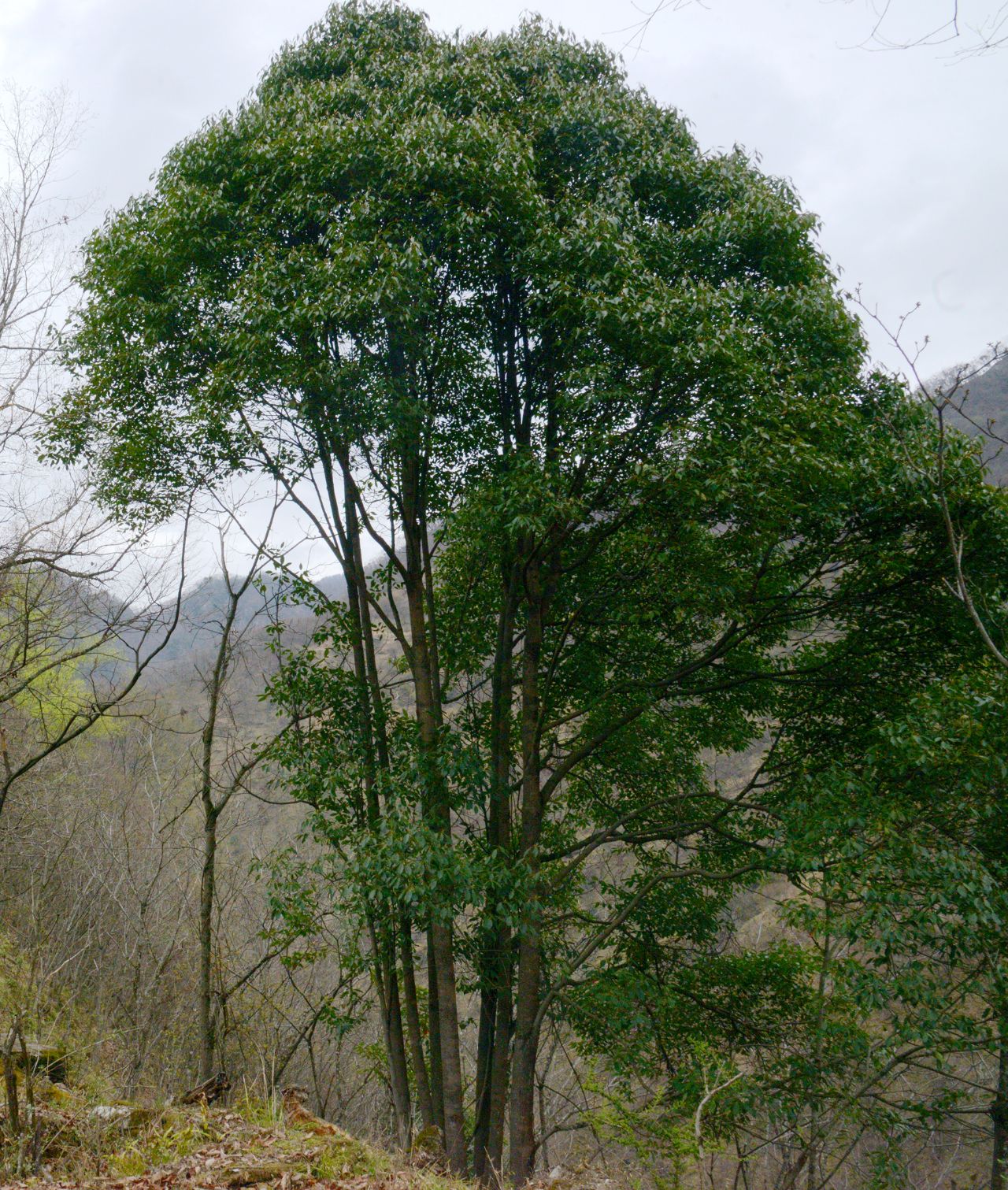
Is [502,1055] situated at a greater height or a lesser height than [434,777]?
lesser

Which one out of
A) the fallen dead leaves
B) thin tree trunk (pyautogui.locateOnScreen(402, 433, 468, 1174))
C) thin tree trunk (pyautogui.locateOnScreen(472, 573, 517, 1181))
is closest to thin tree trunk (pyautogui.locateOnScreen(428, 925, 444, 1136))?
thin tree trunk (pyautogui.locateOnScreen(402, 433, 468, 1174))

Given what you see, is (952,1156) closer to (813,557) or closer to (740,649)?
(740,649)

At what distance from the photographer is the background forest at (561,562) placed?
6.42m

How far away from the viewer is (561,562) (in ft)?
29.3

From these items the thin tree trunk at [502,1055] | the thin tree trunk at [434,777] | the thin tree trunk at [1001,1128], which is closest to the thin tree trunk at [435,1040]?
the thin tree trunk at [434,777]

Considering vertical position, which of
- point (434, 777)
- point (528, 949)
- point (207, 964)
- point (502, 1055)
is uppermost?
point (434, 777)

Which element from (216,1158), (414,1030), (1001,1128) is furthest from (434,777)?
(1001,1128)

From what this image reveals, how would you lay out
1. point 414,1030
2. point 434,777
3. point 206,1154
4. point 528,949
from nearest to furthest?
point 206,1154 → point 434,777 → point 528,949 → point 414,1030

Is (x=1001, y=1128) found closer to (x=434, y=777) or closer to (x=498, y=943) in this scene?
(x=498, y=943)

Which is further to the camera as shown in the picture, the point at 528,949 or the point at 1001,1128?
the point at 1001,1128

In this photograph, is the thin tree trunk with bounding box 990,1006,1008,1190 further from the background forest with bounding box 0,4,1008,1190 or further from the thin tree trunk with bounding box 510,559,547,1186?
the thin tree trunk with bounding box 510,559,547,1186

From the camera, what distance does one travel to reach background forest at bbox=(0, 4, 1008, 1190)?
6422 mm

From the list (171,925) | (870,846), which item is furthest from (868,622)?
(171,925)

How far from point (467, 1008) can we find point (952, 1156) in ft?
38.5
